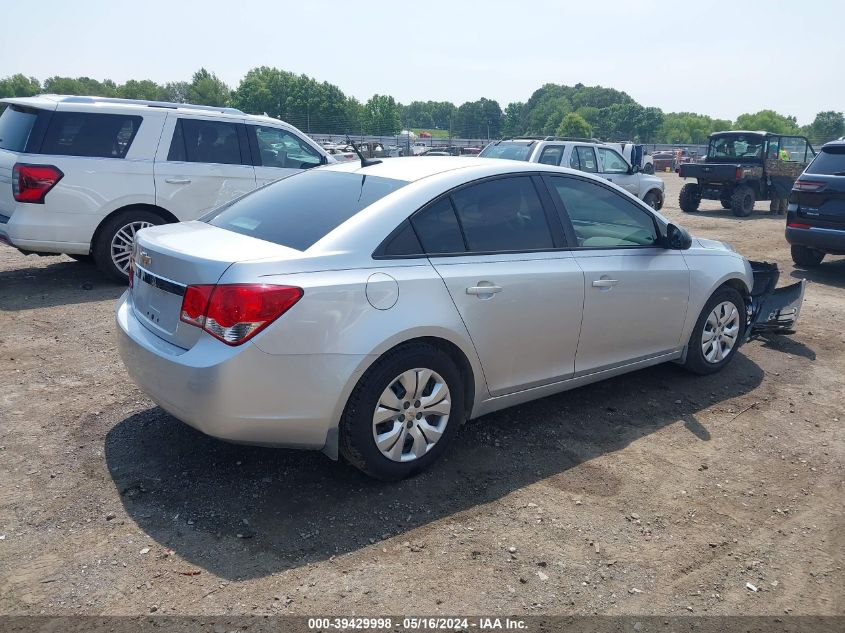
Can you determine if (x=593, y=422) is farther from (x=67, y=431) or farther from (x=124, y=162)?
(x=124, y=162)

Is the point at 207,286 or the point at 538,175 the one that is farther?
the point at 538,175

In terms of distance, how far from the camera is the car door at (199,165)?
7938 millimetres

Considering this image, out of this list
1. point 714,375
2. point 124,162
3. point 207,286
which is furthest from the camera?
point 124,162

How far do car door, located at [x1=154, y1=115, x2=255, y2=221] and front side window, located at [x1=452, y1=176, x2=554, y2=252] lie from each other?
490 cm

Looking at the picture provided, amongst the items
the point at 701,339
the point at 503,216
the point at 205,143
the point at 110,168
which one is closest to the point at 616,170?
the point at 205,143

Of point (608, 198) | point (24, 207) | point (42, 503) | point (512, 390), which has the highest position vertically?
point (608, 198)

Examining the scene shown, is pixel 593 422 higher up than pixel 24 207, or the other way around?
pixel 24 207

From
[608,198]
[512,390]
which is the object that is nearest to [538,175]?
[608,198]

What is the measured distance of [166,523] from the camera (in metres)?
3.31

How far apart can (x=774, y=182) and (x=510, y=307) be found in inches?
637

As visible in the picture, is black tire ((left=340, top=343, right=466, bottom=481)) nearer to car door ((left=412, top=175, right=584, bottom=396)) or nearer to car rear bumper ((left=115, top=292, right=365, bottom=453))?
car rear bumper ((left=115, top=292, right=365, bottom=453))

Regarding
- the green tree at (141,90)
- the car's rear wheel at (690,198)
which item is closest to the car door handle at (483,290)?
the car's rear wheel at (690,198)

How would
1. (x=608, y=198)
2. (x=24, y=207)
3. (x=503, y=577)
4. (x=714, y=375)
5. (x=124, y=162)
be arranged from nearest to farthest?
1. (x=503, y=577)
2. (x=608, y=198)
3. (x=714, y=375)
4. (x=24, y=207)
5. (x=124, y=162)

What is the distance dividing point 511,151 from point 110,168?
7086mm
